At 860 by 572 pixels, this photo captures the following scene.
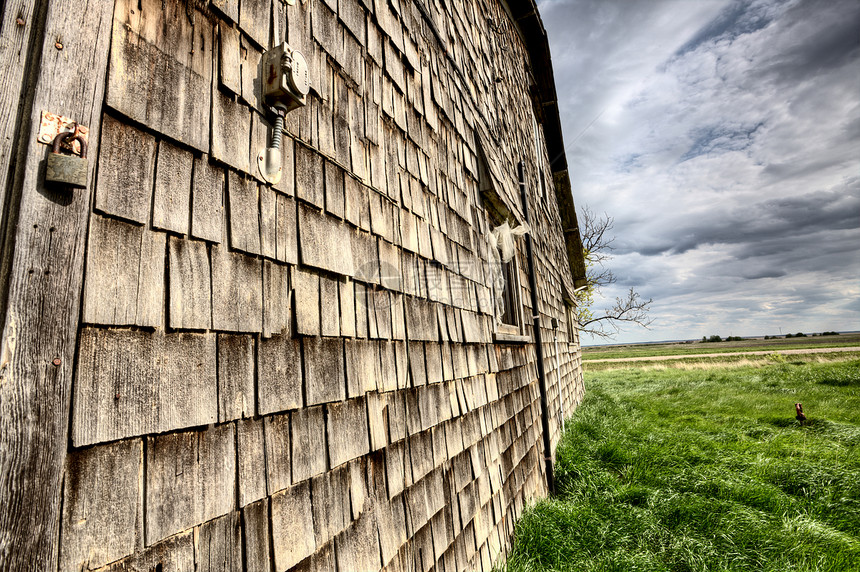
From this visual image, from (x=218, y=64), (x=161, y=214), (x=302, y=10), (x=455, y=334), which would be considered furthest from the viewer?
(x=455, y=334)

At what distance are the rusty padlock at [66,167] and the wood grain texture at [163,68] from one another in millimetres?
151

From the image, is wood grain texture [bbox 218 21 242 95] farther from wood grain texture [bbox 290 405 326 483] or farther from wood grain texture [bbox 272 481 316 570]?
wood grain texture [bbox 272 481 316 570]

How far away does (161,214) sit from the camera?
40.0 inches

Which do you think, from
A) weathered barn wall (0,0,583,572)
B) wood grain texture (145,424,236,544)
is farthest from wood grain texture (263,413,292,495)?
wood grain texture (145,424,236,544)

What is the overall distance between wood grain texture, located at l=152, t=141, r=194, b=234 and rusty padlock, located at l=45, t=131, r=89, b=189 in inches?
6.7

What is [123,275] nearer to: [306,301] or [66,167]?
[66,167]

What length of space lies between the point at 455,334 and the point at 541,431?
285cm

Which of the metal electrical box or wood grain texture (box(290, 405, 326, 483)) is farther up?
the metal electrical box

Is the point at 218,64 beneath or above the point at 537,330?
above

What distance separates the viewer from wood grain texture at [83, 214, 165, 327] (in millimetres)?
860

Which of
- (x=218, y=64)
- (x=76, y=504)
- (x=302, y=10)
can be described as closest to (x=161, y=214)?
(x=218, y=64)

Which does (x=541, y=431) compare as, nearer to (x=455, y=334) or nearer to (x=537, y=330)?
(x=537, y=330)

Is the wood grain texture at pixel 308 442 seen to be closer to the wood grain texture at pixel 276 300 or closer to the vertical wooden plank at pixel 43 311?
the wood grain texture at pixel 276 300

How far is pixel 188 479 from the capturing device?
983mm
